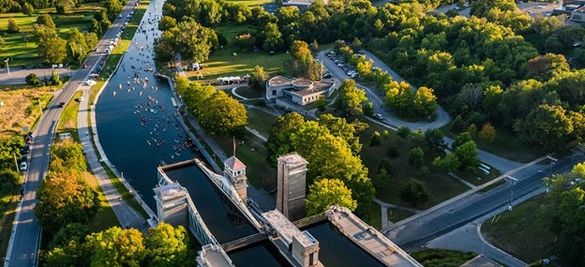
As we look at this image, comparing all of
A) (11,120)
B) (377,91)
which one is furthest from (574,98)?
(11,120)

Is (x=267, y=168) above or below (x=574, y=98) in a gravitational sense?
below

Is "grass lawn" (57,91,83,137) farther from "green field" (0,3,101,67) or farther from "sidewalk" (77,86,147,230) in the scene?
"green field" (0,3,101,67)

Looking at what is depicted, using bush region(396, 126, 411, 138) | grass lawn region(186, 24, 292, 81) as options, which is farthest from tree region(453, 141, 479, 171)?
grass lawn region(186, 24, 292, 81)

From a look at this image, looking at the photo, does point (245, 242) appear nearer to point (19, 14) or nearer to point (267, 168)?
point (267, 168)

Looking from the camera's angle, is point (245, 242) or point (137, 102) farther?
point (137, 102)

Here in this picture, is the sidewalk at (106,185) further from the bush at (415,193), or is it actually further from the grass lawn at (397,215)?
the bush at (415,193)

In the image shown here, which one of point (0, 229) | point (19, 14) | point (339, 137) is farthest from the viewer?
point (19, 14)

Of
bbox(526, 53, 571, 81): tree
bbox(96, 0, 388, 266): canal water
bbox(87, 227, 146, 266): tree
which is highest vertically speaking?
bbox(526, 53, 571, 81): tree
